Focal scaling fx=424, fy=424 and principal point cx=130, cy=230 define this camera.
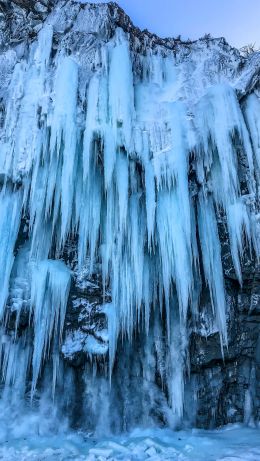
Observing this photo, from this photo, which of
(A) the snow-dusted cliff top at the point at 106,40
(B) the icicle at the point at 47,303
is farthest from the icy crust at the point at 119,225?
(A) the snow-dusted cliff top at the point at 106,40

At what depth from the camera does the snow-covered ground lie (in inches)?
222

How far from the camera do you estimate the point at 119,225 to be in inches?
288

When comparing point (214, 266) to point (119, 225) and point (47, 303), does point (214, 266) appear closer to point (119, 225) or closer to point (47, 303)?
point (119, 225)

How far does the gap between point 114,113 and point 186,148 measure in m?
1.48

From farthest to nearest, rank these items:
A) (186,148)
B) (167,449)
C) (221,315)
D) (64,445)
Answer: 1. (186,148)
2. (221,315)
3. (64,445)
4. (167,449)

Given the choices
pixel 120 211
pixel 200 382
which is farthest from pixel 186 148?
pixel 200 382

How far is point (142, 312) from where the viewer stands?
753 cm

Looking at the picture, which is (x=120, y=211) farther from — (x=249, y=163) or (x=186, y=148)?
(x=249, y=163)

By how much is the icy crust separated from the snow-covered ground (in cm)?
56

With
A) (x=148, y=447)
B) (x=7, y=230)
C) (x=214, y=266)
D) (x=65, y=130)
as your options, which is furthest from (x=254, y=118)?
(x=148, y=447)

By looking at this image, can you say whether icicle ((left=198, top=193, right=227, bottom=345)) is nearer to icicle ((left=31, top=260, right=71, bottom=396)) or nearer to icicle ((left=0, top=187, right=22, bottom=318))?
icicle ((left=31, top=260, right=71, bottom=396))

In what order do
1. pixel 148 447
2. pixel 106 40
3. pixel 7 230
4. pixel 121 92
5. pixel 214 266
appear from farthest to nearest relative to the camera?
pixel 106 40 < pixel 121 92 < pixel 7 230 < pixel 214 266 < pixel 148 447

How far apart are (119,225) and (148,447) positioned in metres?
3.48

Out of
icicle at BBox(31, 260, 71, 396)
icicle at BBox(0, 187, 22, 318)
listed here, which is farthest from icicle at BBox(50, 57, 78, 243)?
icicle at BBox(0, 187, 22, 318)
